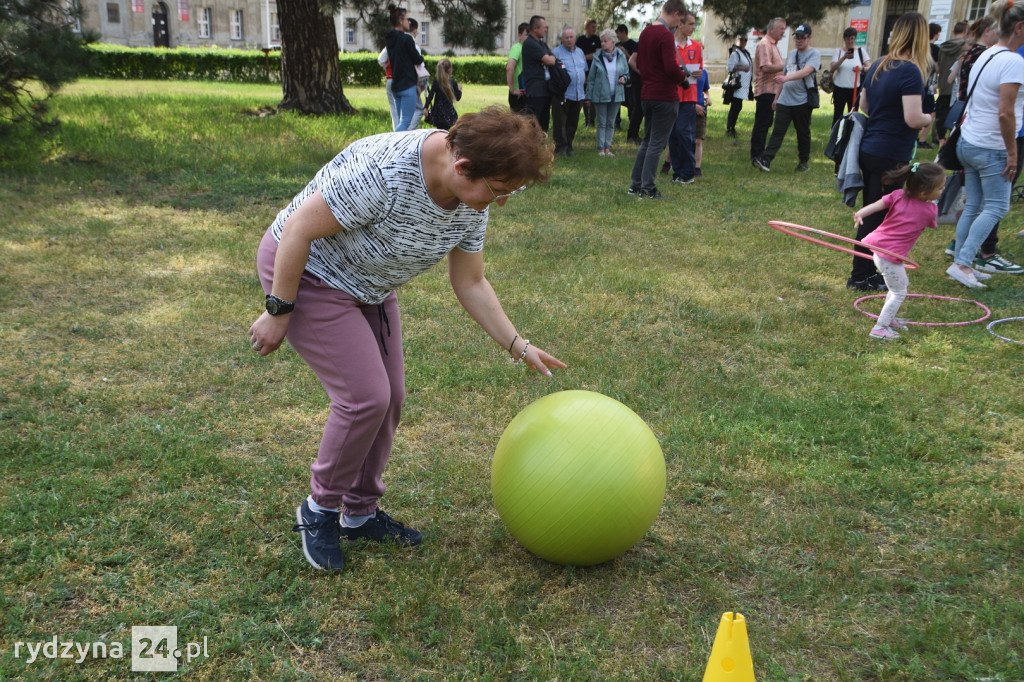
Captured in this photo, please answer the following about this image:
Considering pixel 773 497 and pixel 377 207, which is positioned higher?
pixel 377 207

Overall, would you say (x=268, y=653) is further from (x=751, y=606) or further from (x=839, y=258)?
(x=839, y=258)

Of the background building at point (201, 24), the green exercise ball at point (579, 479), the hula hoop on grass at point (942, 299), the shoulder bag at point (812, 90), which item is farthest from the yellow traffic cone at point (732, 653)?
the background building at point (201, 24)

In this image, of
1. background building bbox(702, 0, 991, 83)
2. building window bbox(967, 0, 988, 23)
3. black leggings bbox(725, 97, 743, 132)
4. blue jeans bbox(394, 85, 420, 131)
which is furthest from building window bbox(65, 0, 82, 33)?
building window bbox(967, 0, 988, 23)

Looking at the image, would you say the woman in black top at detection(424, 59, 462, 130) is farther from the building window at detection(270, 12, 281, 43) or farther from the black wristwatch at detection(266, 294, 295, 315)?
the building window at detection(270, 12, 281, 43)

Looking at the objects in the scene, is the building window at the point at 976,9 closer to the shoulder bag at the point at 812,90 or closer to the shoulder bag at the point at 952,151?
the shoulder bag at the point at 812,90

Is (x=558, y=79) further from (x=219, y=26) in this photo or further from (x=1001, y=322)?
(x=219, y=26)

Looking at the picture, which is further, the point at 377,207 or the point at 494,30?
the point at 494,30

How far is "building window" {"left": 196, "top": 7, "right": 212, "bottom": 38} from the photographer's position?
59625 millimetres

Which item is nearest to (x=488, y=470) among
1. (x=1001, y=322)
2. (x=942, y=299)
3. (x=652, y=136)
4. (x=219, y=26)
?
(x=1001, y=322)

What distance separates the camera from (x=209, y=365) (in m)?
5.39

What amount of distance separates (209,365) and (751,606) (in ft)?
12.7

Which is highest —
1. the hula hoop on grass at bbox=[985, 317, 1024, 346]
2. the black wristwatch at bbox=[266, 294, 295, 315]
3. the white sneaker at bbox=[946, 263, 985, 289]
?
the black wristwatch at bbox=[266, 294, 295, 315]

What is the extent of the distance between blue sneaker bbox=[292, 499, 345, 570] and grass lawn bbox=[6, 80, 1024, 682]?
76mm

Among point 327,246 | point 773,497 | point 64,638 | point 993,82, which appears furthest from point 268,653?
point 993,82
